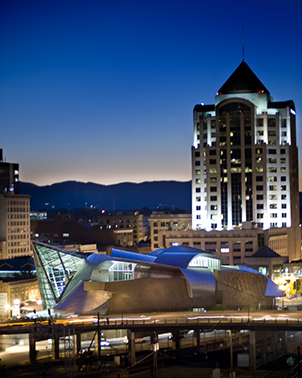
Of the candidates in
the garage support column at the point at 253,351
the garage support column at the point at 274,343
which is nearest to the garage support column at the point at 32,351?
the garage support column at the point at 253,351

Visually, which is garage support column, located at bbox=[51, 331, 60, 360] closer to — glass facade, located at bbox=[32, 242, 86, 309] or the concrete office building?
glass facade, located at bbox=[32, 242, 86, 309]

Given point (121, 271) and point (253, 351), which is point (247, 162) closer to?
point (121, 271)

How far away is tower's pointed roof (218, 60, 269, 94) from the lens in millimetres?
191875

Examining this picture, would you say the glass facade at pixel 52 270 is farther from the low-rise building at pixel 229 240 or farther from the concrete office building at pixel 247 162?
the concrete office building at pixel 247 162

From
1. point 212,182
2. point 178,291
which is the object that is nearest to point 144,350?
point 178,291

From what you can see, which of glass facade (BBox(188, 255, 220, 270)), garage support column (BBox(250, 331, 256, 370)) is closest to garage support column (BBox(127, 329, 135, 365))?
garage support column (BBox(250, 331, 256, 370))

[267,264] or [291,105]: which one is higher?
[291,105]

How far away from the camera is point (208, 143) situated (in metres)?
193

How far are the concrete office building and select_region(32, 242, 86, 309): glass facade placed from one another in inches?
2865

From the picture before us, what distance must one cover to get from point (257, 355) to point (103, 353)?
67.5ft

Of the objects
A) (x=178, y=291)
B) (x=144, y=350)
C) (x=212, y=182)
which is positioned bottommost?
(x=144, y=350)

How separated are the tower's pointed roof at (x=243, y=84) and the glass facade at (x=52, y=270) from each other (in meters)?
88.7

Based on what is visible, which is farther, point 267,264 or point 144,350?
point 267,264

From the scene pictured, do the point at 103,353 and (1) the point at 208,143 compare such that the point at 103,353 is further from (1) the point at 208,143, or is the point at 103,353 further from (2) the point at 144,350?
(1) the point at 208,143
